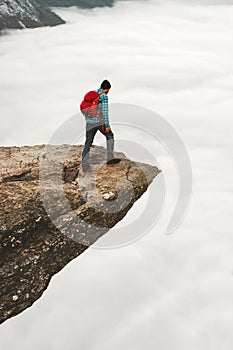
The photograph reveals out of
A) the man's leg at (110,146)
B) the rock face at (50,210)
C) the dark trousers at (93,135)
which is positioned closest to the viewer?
the rock face at (50,210)

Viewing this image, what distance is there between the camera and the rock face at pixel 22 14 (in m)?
114

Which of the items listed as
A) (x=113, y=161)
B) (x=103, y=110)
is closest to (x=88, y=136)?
(x=103, y=110)

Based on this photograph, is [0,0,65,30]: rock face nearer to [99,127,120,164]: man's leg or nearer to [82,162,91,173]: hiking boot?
[99,127,120,164]: man's leg

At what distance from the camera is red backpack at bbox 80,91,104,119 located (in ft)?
43.0

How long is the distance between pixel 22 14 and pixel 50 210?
425ft

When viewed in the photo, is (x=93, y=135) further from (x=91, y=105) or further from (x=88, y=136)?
(x=91, y=105)

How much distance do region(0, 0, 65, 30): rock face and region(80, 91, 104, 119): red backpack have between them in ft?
372

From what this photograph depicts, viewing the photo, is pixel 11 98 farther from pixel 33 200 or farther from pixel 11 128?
pixel 33 200

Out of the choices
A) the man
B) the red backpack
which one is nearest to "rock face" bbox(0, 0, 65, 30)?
the man

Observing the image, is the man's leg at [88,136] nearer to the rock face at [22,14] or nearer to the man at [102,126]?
the man at [102,126]

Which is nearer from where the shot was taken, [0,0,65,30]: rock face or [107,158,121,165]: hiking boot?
[107,158,121,165]: hiking boot

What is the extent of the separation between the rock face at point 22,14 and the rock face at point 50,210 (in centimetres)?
11296

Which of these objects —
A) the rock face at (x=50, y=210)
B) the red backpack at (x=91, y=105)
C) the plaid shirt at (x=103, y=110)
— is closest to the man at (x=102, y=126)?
the plaid shirt at (x=103, y=110)

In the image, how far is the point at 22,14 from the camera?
123938mm
